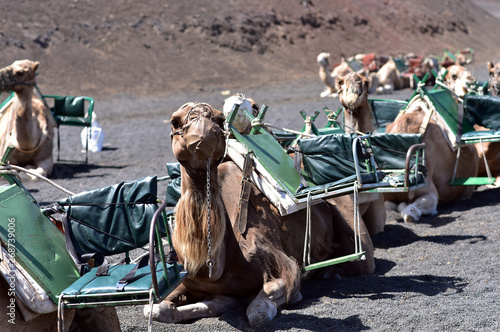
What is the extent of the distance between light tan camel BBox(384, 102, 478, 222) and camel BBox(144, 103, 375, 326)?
7.12ft

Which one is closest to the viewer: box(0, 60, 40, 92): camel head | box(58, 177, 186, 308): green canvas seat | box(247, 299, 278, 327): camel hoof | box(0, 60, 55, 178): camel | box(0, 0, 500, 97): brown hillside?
box(58, 177, 186, 308): green canvas seat

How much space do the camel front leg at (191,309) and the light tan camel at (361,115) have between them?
253 cm

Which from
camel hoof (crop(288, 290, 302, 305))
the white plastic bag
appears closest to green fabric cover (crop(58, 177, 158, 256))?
camel hoof (crop(288, 290, 302, 305))

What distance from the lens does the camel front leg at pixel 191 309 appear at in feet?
14.5

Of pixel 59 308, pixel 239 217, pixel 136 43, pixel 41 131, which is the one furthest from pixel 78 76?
pixel 59 308

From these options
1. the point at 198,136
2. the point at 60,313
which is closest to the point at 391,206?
the point at 198,136

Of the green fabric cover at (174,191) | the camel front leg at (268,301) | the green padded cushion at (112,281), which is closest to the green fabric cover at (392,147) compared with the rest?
the green fabric cover at (174,191)

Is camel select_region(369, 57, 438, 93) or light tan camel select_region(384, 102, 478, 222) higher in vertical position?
light tan camel select_region(384, 102, 478, 222)

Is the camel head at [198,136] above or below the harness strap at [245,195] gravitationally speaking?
above

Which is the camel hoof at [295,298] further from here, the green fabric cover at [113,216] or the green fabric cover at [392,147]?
the green fabric cover at [392,147]

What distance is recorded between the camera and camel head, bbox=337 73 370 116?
7.06m

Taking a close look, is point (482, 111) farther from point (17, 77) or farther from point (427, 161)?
point (17, 77)

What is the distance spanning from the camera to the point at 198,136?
143 inches

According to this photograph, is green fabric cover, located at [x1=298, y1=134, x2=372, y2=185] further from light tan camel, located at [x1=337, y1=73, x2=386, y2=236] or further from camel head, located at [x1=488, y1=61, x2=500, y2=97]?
camel head, located at [x1=488, y1=61, x2=500, y2=97]
